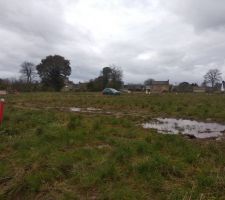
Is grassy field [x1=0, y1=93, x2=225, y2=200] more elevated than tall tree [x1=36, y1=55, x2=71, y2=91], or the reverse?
tall tree [x1=36, y1=55, x2=71, y2=91]

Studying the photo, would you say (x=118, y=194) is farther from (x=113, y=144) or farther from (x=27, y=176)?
(x=113, y=144)

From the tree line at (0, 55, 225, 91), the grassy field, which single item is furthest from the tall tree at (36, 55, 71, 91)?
the grassy field

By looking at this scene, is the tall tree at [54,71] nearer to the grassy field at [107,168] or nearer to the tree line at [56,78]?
the tree line at [56,78]

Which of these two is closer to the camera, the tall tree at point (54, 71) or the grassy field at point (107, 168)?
the grassy field at point (107, 168)

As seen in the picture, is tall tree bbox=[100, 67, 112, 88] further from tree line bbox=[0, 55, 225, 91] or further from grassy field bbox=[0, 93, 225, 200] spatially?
grassy field bbox=[0, 93, 225, 200]

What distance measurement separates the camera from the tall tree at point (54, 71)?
71.2 metres

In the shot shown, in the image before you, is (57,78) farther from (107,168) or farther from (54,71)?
(107,168)

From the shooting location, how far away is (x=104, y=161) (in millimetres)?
5414

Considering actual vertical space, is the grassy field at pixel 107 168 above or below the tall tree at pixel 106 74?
below

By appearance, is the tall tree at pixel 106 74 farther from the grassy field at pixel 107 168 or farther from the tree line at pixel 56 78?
the grassy field at pixel 107 168

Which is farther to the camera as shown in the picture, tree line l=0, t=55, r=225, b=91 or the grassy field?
tree line l=0, t=55, r=225, b=91

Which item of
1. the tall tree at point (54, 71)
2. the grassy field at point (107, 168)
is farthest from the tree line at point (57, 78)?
the grassy field at point (107, 168)

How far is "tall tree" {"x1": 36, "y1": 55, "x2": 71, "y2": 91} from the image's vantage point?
71188 millimetres

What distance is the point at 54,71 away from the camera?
71625 mm
